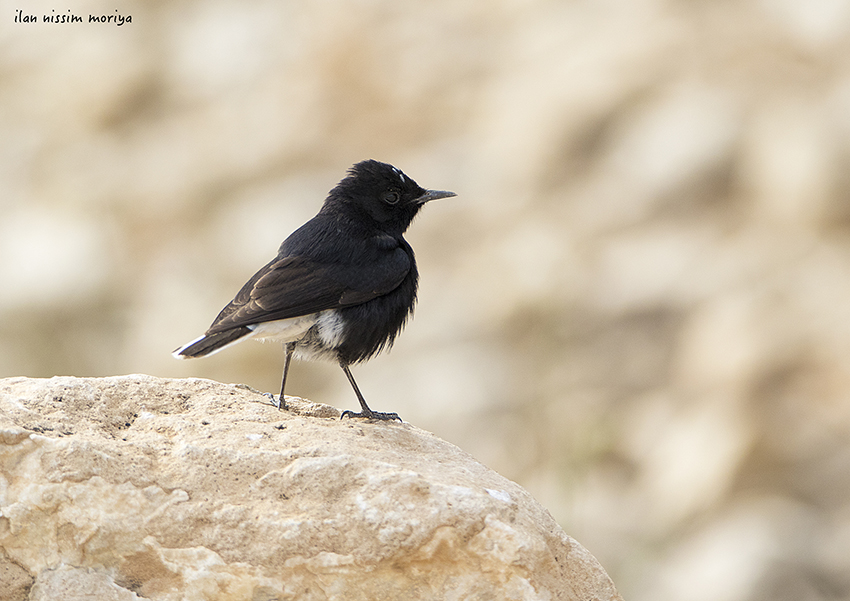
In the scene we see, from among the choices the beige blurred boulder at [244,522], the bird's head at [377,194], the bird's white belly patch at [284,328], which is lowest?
the beige blurred boulder at [244,522]

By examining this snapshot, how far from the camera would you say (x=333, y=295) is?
5113 millimetres

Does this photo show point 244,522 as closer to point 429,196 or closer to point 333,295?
point 333,295

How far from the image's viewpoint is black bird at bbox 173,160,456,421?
16.1 feet

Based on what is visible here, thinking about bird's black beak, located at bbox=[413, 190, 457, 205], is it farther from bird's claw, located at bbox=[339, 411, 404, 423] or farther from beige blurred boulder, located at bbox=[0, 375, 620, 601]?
beige blurred boulder, located at bbox=[0, 375, 620, 601]

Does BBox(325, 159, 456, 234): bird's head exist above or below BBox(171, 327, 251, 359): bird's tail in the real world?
above

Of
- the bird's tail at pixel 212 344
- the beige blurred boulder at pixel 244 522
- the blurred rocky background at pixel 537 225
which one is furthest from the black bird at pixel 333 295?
the blurred rocky background at pixel 537 225

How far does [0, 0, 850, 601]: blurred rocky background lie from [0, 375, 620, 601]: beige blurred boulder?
8.22ft

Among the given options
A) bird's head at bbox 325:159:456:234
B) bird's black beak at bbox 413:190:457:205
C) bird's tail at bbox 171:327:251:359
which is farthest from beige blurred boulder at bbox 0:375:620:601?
bird's black beak at bbox 413:190:457:205

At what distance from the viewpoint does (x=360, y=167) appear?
5977mm

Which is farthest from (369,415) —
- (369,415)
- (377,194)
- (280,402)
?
(377,194)

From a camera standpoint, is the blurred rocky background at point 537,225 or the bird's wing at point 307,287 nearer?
the bird's wing at point 307,287

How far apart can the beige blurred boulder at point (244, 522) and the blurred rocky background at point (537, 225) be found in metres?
2.51

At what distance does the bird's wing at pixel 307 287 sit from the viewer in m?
4.89

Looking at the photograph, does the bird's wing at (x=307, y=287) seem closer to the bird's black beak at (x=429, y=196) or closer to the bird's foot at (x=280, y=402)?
the bird's foot at (x=280, y=402)
